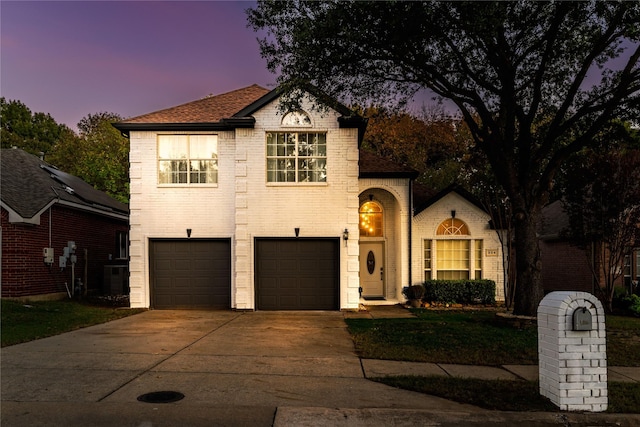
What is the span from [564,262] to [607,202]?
6481 millimetres

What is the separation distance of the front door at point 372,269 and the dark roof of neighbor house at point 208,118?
469 cm

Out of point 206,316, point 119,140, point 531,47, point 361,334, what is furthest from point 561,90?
point 119,140

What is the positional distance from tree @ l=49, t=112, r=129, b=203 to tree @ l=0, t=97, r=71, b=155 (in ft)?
17.0

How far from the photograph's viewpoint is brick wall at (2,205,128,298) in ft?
51.9

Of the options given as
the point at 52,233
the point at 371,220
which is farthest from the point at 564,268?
the point at 52,233

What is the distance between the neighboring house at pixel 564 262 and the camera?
18.0m

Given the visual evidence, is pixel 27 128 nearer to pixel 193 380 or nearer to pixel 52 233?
pixel 52 233

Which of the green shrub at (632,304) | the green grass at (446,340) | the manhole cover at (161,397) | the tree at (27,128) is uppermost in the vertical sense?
the tree at (27,128)

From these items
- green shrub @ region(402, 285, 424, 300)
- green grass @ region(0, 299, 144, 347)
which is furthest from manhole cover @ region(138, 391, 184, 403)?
green shrub @ region(402, 285, 424, 300)

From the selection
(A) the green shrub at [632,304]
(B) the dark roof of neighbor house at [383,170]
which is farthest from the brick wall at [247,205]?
(A) the green shrub at [632,304]

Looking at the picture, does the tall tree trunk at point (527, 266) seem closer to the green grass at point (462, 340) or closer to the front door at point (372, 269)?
the green grass at point (462, 340)

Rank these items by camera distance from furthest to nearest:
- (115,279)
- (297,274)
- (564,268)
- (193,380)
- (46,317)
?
1. (564,268)
2. (115,279)
3. (297,274)
4. (46,317)
5. (193,380)

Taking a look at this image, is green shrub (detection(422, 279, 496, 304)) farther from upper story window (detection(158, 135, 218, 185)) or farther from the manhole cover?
the manhole cover

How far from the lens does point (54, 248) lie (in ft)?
58.0
